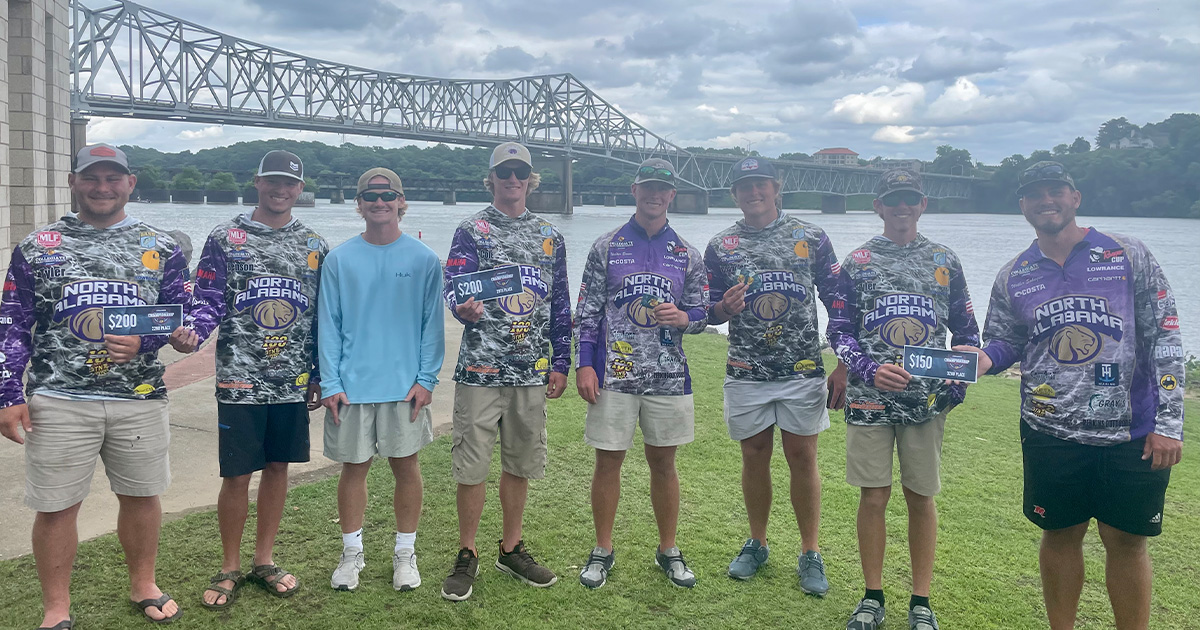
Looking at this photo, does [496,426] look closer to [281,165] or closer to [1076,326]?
[281,165]

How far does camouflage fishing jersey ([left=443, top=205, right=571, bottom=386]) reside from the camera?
4.04 m

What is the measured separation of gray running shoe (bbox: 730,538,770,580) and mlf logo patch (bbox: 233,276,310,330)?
Answer: 8.29 ft

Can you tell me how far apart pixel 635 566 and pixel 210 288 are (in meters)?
2.52

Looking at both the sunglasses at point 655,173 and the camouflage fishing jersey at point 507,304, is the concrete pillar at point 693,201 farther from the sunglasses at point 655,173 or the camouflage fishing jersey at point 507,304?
the camouflage fishing jersey at point 507,304

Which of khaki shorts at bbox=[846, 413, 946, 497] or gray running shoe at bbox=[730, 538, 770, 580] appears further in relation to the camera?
gray running shoe at bbox=[730, 538, 770, 580]

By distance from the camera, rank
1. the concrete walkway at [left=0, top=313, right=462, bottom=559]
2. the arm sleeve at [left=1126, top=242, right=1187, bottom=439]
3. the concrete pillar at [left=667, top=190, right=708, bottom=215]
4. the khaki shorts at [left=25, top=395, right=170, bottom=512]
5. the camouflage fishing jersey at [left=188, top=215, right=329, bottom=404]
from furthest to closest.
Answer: the concrete pillar at [left=667, top=190, right=708, bottom=215], the concrete walkway at [left=0, top=313, right=462, bottom=559], the camouflage fishing jersey at [left=188, top=215, right=329, bottom=404], the khaki shorts at [left=25, top=395, right=170, bottom=512], the arm sleeve at [left=1126, top=242, right=1187, bottom=439]

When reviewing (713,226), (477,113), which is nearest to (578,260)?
(713,226)

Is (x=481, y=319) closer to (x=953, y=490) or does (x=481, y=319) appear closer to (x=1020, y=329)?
(x=1020, y=329)

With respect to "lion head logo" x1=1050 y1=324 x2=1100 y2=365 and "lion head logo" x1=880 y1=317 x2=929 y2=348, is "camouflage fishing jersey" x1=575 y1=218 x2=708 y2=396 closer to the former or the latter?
"lion head logo" x1=880 y1=317 x2=929 y2=348

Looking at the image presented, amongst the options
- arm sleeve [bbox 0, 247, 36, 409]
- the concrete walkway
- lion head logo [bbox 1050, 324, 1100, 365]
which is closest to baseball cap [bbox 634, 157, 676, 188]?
lion head logo [bbox 1050, 324, 1100, 365]

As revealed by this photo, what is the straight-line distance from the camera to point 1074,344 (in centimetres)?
329

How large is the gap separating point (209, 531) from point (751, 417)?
305cm

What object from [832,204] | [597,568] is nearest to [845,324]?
[597,568]

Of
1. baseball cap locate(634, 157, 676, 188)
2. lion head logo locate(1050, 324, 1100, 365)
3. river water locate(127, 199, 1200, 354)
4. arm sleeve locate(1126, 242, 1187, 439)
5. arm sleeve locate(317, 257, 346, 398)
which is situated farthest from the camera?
river water locate(127, 199, 1200, 354)
